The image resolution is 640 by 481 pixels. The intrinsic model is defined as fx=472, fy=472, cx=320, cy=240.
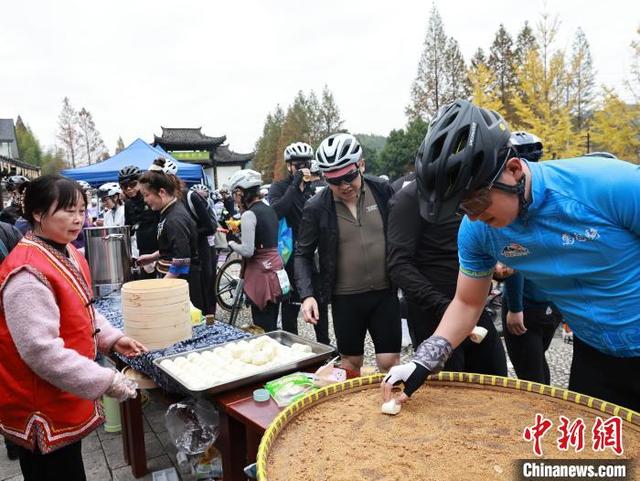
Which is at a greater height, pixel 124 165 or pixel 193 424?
pixel 124 165

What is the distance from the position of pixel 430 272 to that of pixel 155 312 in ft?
4.95

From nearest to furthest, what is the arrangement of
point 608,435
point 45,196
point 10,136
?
point 608,435 < point 45,196 < point 10,136

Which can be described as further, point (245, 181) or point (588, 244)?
point (245, 181)

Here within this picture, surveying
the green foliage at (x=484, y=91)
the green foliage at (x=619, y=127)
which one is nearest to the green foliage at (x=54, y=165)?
the green foliage at (x=484, y=91)

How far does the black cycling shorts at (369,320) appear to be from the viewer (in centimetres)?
305

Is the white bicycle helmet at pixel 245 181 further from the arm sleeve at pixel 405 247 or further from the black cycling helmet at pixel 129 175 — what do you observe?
the arm sleeve at pixel 405 247

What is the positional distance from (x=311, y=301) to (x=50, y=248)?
145cm

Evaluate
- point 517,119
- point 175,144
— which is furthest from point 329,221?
point 175,144

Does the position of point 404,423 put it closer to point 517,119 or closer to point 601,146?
point 601,146

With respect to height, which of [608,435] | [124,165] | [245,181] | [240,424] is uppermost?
[124,165]

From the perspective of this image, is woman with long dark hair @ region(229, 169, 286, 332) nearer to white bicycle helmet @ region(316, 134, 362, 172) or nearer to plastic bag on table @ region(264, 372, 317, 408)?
white bicycle helmet @ region(316, 134, 362, 172)

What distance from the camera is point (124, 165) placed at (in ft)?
45.3

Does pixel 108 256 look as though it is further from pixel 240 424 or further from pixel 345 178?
pixel 240 424

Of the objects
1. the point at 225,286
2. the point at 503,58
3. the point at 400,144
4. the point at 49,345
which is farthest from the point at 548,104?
the point at 49,345
